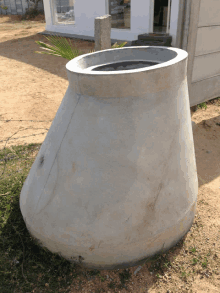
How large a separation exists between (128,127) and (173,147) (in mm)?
457

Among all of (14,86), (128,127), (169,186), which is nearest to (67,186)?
(128,127)

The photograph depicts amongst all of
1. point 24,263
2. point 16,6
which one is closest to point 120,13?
point 24,263

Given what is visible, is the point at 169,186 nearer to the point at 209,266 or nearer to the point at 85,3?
the point at 209,266

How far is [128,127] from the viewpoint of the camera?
2102 mm

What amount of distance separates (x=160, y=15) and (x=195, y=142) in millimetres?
7653

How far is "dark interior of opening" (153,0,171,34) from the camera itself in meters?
10.4

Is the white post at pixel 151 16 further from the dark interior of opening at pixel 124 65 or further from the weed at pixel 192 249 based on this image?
the weed at pixel 192 249

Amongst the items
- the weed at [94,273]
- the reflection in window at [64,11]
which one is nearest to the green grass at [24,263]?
the weed at [94,273]

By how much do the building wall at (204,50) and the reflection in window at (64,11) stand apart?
9284 millimetres

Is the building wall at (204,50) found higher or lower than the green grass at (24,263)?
higher

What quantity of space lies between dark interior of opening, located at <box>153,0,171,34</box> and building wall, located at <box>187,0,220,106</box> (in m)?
5.58

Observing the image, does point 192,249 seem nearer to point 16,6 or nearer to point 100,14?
point 100,14

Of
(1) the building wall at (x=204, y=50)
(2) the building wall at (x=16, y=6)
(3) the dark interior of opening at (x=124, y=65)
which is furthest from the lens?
(2) the building wall at (x=16, y=6)

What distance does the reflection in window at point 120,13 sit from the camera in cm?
1072
